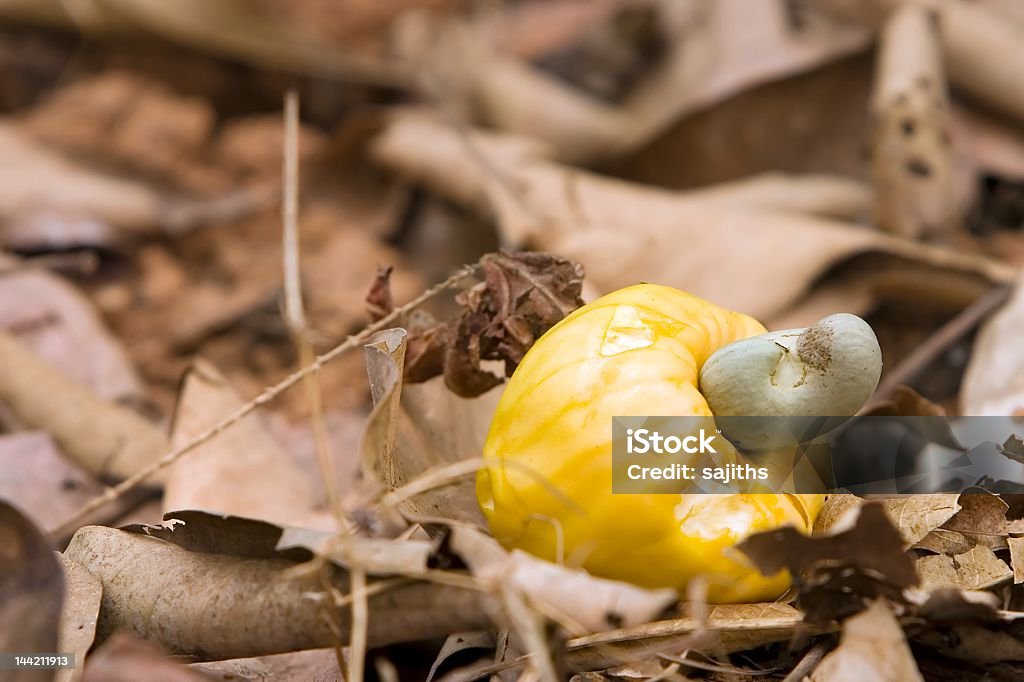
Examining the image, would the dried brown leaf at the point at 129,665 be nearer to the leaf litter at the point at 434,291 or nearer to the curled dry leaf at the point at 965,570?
the leaf litter at the point at 434,291

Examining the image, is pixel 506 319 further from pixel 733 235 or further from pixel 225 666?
pixel 733 235

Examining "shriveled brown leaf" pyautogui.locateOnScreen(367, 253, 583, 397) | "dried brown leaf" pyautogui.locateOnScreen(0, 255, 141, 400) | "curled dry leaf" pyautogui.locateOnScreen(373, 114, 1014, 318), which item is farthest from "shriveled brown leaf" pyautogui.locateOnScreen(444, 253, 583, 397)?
"dried brown leaf" pyautogui.locateOnScreen(0, 255, 141, 400)

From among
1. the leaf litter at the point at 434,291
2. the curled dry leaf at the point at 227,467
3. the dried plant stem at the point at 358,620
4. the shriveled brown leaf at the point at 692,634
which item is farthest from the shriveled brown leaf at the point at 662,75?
the dried plant stem at the point at 358,620

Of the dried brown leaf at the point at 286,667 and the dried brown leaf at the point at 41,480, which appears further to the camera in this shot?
the dried brown leaf at the point at 41,480

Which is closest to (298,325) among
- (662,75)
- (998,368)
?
(998,368)

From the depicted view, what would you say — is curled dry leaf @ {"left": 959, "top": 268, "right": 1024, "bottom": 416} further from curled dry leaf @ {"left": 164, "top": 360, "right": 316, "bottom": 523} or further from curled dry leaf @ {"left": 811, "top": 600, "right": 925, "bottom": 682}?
curled dry leaf @ {"left": 164, "top": 360, "right": 316, "bottom": 523}

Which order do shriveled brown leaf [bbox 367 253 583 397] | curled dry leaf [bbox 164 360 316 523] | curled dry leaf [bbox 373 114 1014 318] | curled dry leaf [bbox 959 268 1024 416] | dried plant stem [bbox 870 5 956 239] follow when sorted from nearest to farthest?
shriveled brown leaf [bbox 367 253 583 397], curled dry leaf [bbox 164 360 316 523], curled dry leaf [bbox 959 268 1024 416], curled dry leaf [bbox 373 114 1014 318], dried plant stem [bbox 870 5 956 239]
